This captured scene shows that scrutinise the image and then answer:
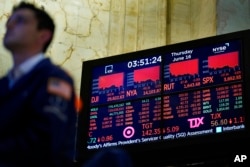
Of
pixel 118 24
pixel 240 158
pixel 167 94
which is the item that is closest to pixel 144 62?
pixel 167 94

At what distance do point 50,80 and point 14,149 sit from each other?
0.19m

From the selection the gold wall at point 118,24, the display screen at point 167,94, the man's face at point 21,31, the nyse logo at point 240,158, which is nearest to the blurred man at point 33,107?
the man's face at point 21,31

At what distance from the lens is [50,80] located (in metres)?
1.60

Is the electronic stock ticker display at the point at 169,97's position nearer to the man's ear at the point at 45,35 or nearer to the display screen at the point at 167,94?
the display screen at the point at 167,94

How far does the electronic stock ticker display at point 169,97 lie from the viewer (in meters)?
6.93

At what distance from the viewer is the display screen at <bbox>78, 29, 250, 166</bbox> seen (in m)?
6.93

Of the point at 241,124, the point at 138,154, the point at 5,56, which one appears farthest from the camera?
the point at 5,56

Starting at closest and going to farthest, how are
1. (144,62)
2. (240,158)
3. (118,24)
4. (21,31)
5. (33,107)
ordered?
(33,107) < (21,31) < (240,158) < (144,62) < (118,24)

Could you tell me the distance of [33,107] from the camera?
1571mm

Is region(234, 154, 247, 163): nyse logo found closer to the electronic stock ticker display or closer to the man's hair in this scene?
the electronic stock ticker display

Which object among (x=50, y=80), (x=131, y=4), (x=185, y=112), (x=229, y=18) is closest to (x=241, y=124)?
(x=185, y=112)

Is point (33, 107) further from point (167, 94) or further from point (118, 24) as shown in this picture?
point (118, 24)

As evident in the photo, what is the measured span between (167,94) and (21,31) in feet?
18.3

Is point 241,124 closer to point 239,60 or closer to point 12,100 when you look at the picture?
point 239,60
